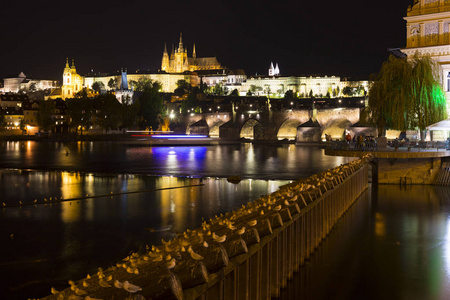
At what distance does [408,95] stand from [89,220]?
21549mm

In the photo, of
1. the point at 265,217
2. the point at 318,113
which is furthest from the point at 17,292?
the point at 318,113

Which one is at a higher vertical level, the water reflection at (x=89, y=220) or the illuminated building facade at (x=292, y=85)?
the illuminated building facade at (x=292, y=85)

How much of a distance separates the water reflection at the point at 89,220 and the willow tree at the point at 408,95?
8.58m

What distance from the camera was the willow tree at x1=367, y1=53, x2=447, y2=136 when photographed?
98.3 feet

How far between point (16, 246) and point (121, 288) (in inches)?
414

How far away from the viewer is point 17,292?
10625 millimetres

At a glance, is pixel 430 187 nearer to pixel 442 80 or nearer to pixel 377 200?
pixel 377 200

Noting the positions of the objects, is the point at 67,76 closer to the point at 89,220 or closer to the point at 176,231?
the point at 89,220

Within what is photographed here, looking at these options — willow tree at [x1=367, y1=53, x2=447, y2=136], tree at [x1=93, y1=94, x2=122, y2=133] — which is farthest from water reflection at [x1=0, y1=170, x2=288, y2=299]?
tree at [x1=93, y1=94, x2=122, y2=133]

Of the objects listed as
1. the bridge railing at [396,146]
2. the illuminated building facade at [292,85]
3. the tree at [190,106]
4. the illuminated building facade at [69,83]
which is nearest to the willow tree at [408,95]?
the bridge railing at [396,146]

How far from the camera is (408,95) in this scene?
30.1 meters

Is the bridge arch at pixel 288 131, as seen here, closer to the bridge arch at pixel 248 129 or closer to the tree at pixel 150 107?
the bridge arch at pixel 248 129

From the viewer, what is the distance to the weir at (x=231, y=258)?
18.1 ft

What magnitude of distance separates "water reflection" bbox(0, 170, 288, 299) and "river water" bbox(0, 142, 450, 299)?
0.03 metres
